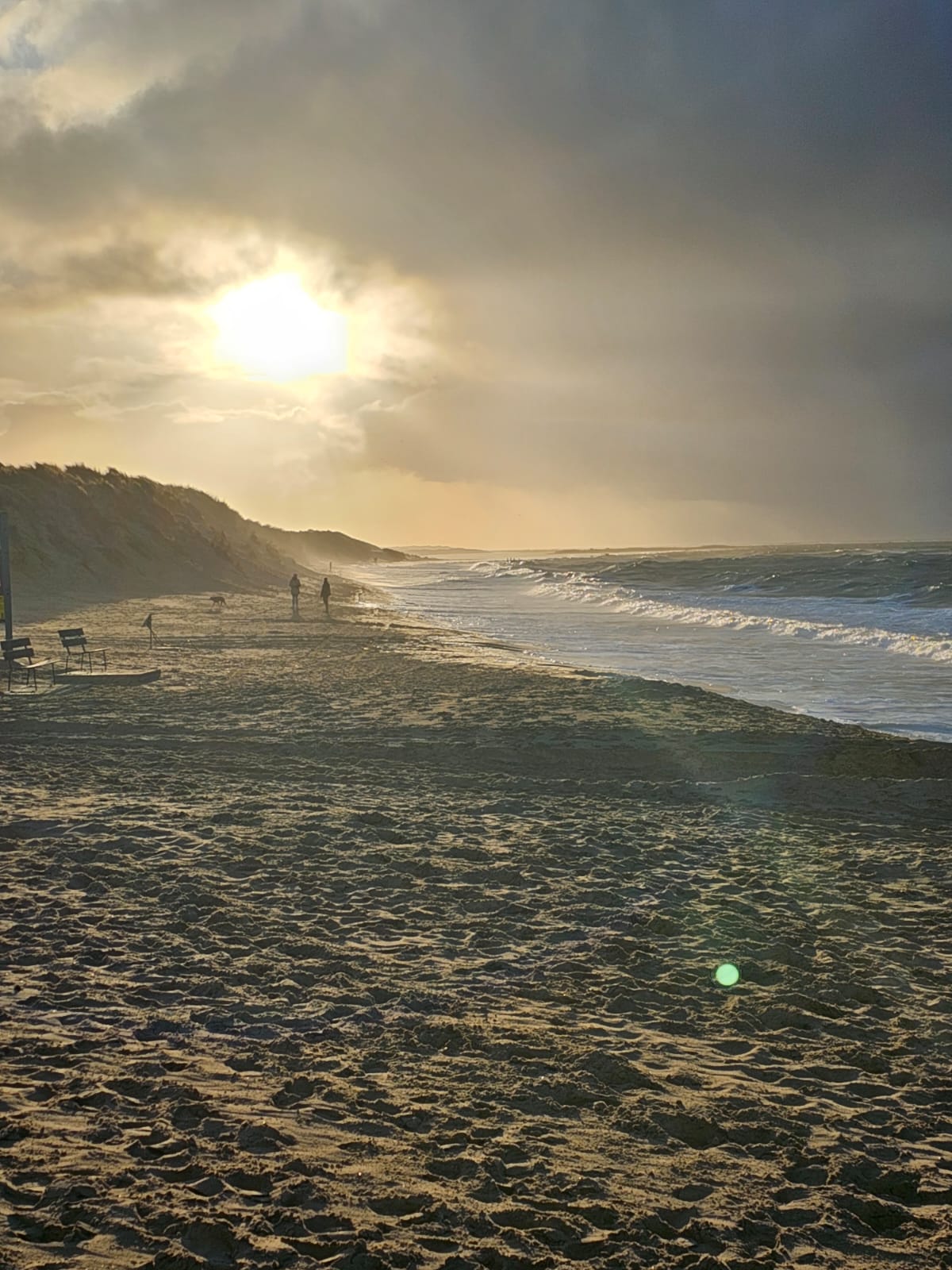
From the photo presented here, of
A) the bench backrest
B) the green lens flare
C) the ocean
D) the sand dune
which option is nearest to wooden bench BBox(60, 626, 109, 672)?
the bench backrest

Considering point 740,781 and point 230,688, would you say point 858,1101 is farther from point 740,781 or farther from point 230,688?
point 230,688

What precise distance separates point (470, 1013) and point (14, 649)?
1379 cm

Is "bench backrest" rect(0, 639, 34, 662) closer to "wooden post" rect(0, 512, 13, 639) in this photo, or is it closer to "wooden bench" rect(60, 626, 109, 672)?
"wooden post" rect(0, 512, 13, 639)

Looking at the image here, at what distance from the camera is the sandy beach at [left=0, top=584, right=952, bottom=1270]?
3619 millimetres

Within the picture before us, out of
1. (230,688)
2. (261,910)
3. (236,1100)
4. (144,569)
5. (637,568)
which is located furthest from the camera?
(637,568)

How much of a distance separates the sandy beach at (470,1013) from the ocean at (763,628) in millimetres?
6994

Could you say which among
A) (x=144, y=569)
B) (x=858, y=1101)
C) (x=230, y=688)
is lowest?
(x=858, y=1101)

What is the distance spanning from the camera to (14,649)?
16.4m

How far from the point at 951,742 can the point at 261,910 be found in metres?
10.6

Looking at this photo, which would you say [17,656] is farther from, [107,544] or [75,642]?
[107,544]

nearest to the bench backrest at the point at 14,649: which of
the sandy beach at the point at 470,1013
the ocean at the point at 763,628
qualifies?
the sandy beach at the point at 470,1013

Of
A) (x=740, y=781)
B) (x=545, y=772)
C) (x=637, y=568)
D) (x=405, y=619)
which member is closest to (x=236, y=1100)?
(x=545, y=772)

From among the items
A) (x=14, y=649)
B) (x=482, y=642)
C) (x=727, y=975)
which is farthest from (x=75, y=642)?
(x=727, y=975)

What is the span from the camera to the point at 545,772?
36.7ft
